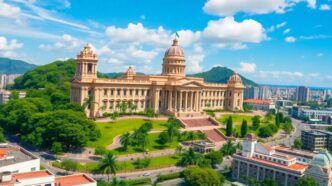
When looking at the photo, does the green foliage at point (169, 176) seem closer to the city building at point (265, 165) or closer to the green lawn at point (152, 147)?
the city building at point (265, 165)

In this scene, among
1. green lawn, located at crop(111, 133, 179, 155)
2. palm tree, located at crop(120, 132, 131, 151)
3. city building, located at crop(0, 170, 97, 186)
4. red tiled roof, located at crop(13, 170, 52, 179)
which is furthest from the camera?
green lawn, located at crop(111, 133, 179, 155)

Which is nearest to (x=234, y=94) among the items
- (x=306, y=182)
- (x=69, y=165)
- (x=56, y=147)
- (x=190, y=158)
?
(x=190, y=158)

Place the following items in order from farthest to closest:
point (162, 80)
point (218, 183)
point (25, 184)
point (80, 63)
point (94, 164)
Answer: point (162, 80) < point (80, 63) < point (94, 164) < point (218, 183) < point (25, 184)

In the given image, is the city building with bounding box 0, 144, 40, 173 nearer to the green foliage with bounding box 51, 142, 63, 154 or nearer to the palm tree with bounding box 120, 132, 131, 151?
the green foliage with bounding box 51, 142, 63, 154

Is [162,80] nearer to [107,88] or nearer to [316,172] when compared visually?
[107,88]

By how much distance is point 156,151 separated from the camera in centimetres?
8469

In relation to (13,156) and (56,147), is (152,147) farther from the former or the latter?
(13,156)

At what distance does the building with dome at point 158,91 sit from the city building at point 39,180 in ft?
187

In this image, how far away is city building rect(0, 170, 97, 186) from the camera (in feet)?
123

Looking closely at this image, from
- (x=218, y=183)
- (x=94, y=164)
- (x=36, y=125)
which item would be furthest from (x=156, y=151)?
(x=36, y=125)

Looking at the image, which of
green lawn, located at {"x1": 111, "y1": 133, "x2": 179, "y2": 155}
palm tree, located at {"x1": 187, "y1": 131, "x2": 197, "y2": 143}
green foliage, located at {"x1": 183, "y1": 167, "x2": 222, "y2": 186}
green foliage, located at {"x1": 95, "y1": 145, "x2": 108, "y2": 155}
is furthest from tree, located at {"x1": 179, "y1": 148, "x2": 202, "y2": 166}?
green foliage, located at {"x1": 95, "y1": 145, "x2": 108, "y2": 155}

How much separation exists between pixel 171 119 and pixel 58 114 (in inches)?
1364

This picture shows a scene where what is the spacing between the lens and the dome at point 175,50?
423 ft

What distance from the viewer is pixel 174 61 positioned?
419 ft
